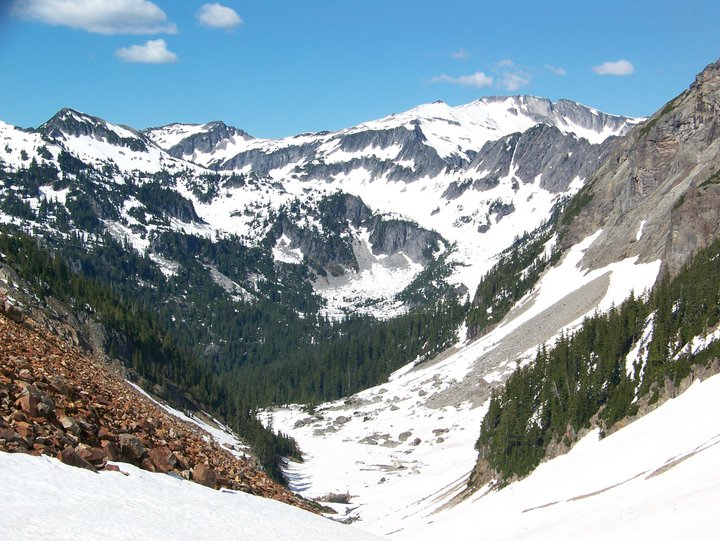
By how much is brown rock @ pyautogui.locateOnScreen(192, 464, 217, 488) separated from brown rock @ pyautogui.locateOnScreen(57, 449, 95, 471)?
4.09 meters

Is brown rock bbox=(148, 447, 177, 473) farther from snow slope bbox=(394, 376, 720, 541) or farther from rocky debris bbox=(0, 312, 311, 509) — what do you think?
snow slope bbox=(394, 376, 720, 541)

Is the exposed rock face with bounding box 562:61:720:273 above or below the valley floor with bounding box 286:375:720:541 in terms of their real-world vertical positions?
above

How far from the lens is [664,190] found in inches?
4715

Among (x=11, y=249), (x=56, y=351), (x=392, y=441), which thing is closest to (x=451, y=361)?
(x=392, y=441)

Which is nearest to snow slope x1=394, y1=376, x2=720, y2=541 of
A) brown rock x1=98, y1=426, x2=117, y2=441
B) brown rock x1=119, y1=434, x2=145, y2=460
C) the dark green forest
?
the dark green forest

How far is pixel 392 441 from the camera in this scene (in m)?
111

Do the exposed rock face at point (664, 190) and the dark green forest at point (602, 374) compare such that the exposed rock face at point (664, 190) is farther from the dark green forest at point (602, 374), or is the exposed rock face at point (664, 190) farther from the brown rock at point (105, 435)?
the brown rock at point (105, 435)

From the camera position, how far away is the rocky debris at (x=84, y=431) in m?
15.6

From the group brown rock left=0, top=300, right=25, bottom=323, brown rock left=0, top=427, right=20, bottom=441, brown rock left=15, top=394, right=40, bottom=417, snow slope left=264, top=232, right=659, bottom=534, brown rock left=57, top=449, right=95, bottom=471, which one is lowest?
brown rock left=57, top=449, right=95, bottom=471

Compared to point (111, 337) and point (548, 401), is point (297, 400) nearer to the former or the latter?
point (111, 337)

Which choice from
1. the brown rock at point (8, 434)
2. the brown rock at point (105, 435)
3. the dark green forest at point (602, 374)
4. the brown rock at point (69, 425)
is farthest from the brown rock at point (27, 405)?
the dark green forest at point (602, 374)

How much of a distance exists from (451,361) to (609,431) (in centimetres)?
8481

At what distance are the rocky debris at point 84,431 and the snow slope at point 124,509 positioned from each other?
709mm

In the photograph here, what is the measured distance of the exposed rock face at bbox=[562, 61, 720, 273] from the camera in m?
94.2
